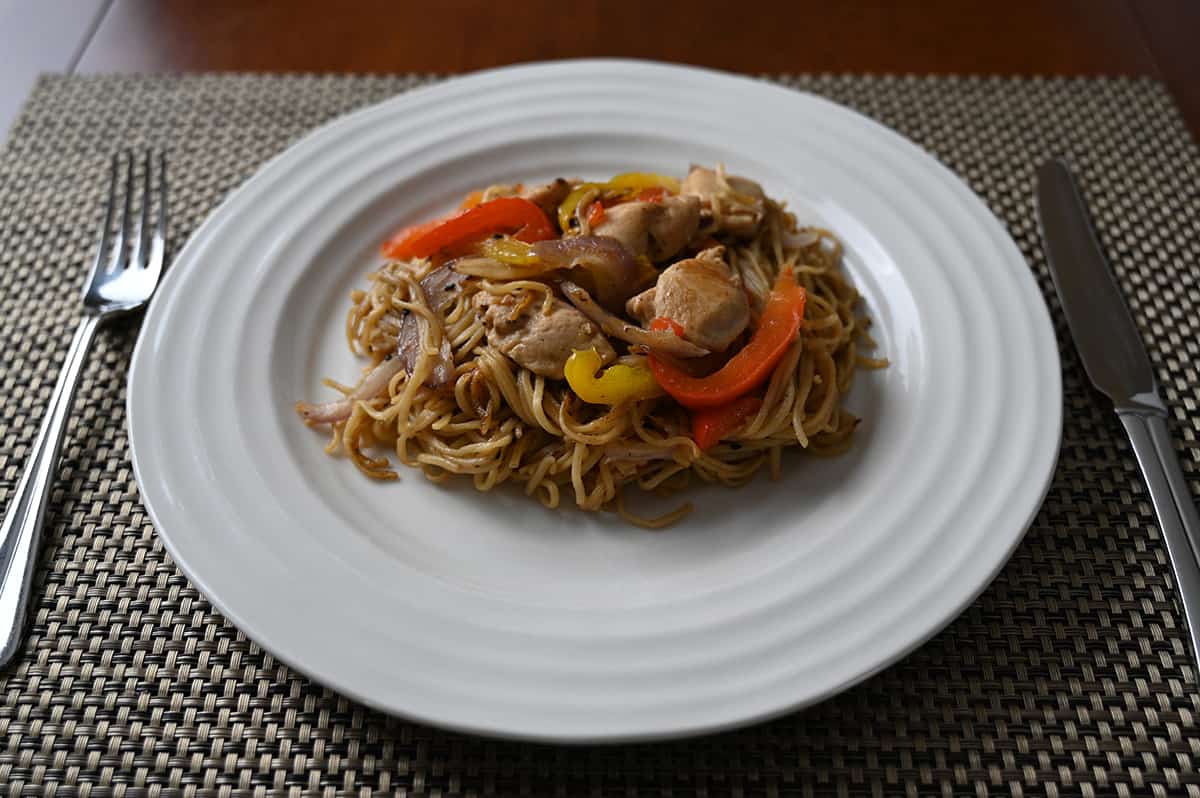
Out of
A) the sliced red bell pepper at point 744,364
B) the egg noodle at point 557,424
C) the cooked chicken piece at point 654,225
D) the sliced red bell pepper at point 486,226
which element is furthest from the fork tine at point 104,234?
the sliced red bell pepper at point 744,364

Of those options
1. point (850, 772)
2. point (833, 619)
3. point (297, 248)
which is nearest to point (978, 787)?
point (850, 772)

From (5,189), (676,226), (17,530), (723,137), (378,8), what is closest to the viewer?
(17,530)

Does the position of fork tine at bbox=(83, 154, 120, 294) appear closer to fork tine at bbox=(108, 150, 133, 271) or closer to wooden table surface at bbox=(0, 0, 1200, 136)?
fork tine at bbox=(108, 150, 133, 271)

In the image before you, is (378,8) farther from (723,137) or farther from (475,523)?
(475,523)

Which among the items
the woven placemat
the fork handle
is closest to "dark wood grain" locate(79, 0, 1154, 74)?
the woven placemat

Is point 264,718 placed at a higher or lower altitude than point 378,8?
lower

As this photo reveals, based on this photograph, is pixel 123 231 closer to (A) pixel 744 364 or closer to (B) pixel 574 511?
(B) pixel 574 511

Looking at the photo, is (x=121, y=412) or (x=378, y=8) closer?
(x=121, y=412)
